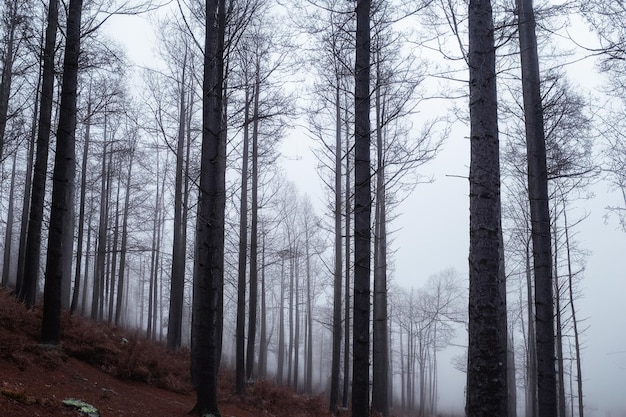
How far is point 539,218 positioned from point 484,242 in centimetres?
462

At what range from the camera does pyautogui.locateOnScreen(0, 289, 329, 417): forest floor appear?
19.0 ft

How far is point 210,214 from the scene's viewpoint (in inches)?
265

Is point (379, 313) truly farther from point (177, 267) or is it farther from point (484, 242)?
point (484, 242)

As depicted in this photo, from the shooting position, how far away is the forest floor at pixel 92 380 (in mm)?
5801

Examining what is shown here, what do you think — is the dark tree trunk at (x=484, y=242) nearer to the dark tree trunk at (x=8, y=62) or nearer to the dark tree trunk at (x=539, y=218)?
the dark tree trunk at (x=539, y=218)

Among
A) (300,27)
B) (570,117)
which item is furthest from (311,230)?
(300,27)

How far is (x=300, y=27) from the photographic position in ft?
24.6

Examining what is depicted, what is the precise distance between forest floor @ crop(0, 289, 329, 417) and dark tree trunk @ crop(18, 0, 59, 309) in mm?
614

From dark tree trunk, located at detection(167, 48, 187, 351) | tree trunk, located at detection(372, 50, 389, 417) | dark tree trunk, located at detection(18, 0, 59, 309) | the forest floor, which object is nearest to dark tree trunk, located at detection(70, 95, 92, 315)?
dark tree trunk, located at detection(167, 48, 187, 351)

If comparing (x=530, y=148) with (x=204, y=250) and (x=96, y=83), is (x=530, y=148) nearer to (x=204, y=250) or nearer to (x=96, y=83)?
(x=204, y=250)

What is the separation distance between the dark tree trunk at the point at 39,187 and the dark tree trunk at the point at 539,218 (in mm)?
9858

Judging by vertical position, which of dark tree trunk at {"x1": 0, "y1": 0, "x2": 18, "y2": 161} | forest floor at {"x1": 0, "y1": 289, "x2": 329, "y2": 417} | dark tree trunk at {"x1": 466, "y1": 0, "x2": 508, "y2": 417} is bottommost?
forest floor at {"x1": 0, "y1": 289, "x2": 329, "y2": 417}

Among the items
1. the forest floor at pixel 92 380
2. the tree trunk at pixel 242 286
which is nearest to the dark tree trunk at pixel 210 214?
the forest floor at pixel 92 380

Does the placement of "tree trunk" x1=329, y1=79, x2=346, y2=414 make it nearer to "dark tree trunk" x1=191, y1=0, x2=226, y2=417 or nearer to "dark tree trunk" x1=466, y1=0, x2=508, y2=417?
"dark tree trunk" x1=191, y1=0, x2=226, y2=417
